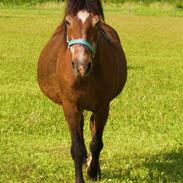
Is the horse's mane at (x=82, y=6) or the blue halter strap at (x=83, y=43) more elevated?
the horse's mane at (x=82, y=6)

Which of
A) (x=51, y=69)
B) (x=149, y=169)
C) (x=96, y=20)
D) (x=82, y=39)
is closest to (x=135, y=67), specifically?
(x=149, y=169)

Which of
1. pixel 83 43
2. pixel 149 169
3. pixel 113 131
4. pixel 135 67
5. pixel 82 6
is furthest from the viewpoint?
pixel 135 67

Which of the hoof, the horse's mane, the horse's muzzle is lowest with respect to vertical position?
the hoof

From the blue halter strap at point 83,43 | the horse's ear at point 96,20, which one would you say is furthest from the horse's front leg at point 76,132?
the horse's ear at point 96,20

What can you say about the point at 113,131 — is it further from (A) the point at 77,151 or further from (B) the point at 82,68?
(B) the point at 82,68

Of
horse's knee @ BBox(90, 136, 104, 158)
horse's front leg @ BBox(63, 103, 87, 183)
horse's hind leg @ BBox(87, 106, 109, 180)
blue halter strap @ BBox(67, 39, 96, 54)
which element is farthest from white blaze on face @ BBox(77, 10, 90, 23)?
horse's knee @ BBox(90, 136, 104, 158)

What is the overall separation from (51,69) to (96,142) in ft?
3.39

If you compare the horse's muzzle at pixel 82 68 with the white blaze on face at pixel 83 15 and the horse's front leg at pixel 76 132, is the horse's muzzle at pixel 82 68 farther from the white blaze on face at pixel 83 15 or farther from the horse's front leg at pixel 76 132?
the horse's front leg at pixel 76 132

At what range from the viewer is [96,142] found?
20.3ft

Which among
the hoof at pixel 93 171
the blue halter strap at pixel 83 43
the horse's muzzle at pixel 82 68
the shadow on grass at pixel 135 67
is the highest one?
the blue halter strap at pixel 83 43

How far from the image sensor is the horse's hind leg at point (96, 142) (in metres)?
5.93

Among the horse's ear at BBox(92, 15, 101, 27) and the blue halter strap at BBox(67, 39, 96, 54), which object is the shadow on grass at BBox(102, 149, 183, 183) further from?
the horse's ear at BBox(92, 15, 101, 27)

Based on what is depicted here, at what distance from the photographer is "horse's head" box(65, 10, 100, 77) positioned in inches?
190

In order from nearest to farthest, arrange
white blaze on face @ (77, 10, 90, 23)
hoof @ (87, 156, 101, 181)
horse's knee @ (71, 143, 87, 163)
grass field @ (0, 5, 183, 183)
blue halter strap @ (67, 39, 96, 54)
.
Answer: blue halter strap @ (67, 39, 96, 54) → white blaze on face @ (77, 10, 90, 23) → horse's knee @ (71, 143, 87, 163) → hoof @ (87, 156, 101, 181) → grass field @ (0, 5, 183, 183)
